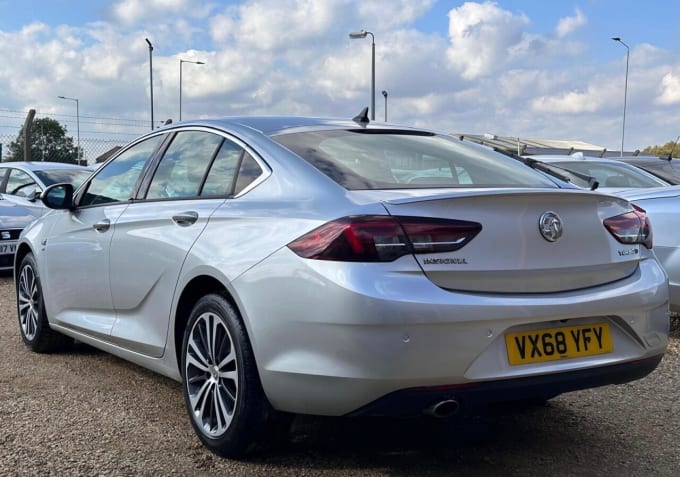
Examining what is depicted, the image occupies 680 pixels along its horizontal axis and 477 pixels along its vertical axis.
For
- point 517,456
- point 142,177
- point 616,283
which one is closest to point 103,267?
point 142,177

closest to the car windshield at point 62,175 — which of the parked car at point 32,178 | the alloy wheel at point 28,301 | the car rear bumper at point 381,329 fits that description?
the parked car at point 32,178

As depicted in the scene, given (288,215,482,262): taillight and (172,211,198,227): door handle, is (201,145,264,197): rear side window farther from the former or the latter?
(288,215,482,262): taillight

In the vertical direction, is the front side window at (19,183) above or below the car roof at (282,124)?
below

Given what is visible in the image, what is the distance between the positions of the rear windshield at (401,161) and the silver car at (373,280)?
1cm

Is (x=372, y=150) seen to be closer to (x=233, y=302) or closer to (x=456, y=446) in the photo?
(x=233, y=302)

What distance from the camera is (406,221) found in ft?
9.02

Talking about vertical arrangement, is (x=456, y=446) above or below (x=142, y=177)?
below

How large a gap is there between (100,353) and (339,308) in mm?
3086

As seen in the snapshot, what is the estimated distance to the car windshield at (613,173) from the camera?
25.4 ft

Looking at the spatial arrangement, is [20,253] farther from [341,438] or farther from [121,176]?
[341,438]

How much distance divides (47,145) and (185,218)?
19.2 metres

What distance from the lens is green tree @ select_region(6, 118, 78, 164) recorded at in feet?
52.8

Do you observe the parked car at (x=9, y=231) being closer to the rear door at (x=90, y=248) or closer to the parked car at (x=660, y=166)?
the rear door at (x=90, y=248)

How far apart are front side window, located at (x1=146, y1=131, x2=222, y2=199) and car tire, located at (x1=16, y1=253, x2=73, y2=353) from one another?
1.64 meters
